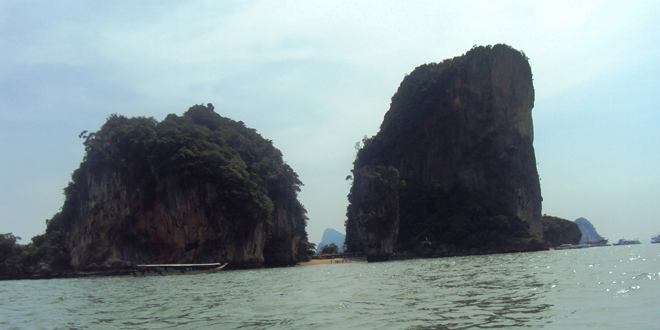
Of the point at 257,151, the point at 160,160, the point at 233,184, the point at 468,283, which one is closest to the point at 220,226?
the point at 233,184

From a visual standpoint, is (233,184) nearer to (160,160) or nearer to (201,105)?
(160,160)

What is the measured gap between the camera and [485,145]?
86938mm

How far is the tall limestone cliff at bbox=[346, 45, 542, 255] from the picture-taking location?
3169 inches

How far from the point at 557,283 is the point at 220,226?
4626 centimetres

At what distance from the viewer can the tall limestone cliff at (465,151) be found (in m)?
80.5

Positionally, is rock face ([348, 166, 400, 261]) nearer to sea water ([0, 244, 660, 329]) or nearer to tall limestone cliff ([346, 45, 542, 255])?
tall limestone cliff ([346, 45, 542, 255])

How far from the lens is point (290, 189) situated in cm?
7100

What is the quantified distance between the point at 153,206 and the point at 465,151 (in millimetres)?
48688

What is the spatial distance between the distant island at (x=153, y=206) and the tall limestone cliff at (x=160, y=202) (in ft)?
0.33

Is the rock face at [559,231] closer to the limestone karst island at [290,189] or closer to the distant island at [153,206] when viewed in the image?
the limestone karst island at [290,189]

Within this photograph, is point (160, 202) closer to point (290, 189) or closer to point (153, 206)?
point (153, 206)

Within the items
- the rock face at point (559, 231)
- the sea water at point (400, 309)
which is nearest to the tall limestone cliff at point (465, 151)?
the rock face at point (559, 231)

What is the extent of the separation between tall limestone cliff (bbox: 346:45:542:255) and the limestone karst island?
0.63 feet

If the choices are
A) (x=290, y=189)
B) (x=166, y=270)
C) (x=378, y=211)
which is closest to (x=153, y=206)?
(x=166, y=270)
